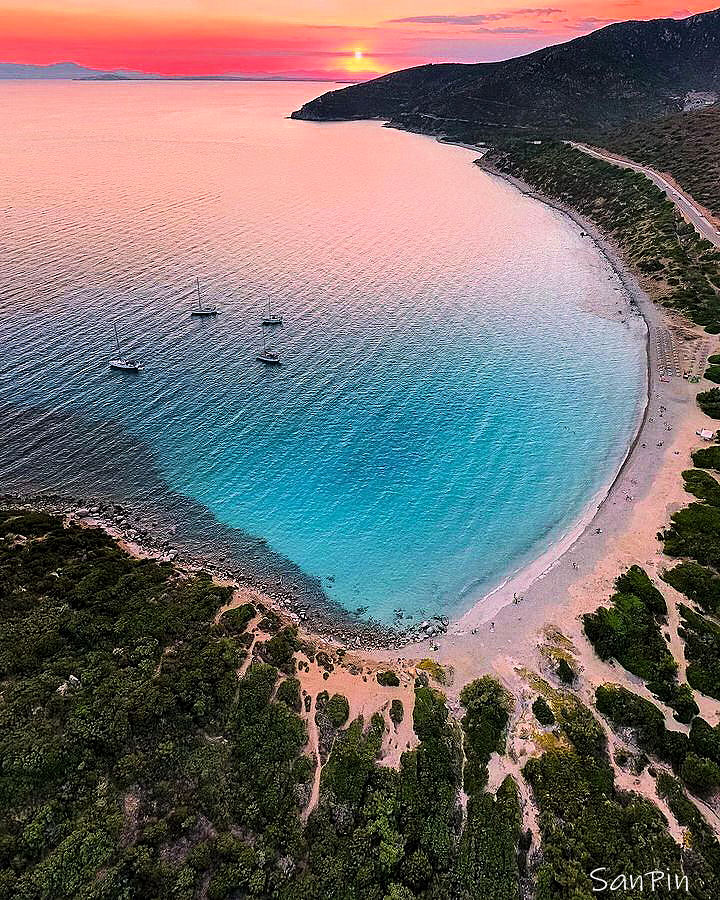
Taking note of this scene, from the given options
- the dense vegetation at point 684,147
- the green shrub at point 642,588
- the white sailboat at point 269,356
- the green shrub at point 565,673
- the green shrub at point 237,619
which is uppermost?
the dense vegetation at point 684,147

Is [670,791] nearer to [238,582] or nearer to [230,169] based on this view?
[238,582]

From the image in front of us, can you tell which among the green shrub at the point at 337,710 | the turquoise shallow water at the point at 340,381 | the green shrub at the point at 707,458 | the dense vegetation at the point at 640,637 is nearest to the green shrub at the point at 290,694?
the green shrub at the point at 337,710

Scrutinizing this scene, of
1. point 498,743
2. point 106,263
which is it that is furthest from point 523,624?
point 106,263

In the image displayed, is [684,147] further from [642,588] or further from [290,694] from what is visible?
[290,694]

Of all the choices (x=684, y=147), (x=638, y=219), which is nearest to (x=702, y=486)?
(x=638, y=219)

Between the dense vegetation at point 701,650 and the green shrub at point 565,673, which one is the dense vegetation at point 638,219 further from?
the green shrub at point 565,673
